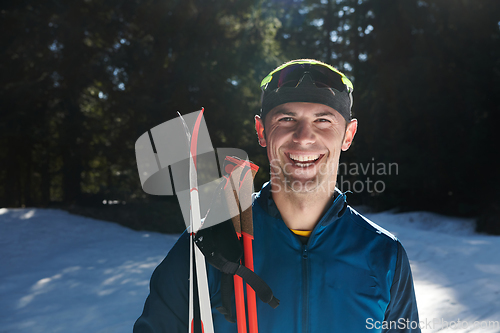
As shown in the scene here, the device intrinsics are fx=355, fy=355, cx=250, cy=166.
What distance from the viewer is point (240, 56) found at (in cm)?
1279

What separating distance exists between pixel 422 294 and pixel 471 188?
32.0 ft

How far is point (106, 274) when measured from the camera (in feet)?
22.8

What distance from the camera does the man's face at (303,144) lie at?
5.60 feet

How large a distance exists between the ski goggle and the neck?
0.50 m

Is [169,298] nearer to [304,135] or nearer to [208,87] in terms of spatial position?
[304,135]

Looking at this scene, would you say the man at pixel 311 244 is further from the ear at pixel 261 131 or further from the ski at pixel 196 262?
the ski at pixel 196 262

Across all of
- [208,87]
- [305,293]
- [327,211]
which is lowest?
[305,293]

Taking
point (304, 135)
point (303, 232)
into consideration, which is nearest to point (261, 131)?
point (304, 135)

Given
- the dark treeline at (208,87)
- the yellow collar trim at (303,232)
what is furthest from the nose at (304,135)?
the dark treeline at (208,87)

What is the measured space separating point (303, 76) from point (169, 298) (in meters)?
1.21

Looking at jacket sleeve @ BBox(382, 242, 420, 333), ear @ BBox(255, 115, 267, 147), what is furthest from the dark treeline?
jacket sleeve @ BBox(382, 242, 420, 333)

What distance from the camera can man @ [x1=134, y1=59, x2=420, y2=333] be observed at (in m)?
1.57

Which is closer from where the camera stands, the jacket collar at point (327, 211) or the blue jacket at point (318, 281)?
the blue jacket at point (318, 281)

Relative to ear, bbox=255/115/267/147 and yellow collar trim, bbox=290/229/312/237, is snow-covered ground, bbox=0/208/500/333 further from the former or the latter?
ear, bbox=255/115/267/147
